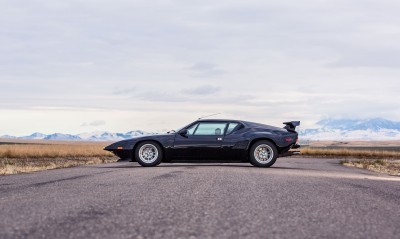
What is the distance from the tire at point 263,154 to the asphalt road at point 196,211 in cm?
682

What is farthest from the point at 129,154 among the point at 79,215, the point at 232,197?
the point at 79,215

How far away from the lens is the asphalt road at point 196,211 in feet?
16.2

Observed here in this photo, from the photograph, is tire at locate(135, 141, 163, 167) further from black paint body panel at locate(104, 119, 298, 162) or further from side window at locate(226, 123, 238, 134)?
side window at locate(226, 123, 238, 134)

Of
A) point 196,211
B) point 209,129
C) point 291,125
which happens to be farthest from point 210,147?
point 196,211

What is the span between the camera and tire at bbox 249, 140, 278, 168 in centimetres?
1647

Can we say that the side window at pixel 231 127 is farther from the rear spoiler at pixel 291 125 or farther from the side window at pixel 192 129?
the rear spoiler at pixel 291 125

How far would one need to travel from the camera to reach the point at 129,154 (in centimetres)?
1653

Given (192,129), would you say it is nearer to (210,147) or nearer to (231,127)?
(210,147)

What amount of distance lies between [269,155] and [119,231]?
11954mm

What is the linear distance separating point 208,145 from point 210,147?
8 centimetres

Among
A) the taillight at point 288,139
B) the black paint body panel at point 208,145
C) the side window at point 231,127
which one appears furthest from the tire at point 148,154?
the taillight at point 288,139

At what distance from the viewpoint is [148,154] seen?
16453 millimetres

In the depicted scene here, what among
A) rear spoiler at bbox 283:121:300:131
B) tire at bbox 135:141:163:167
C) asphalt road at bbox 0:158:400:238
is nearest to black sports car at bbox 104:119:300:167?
tire at bbox 135:141:163:167

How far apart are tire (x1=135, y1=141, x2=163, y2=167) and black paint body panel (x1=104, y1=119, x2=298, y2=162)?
0.44 feet
